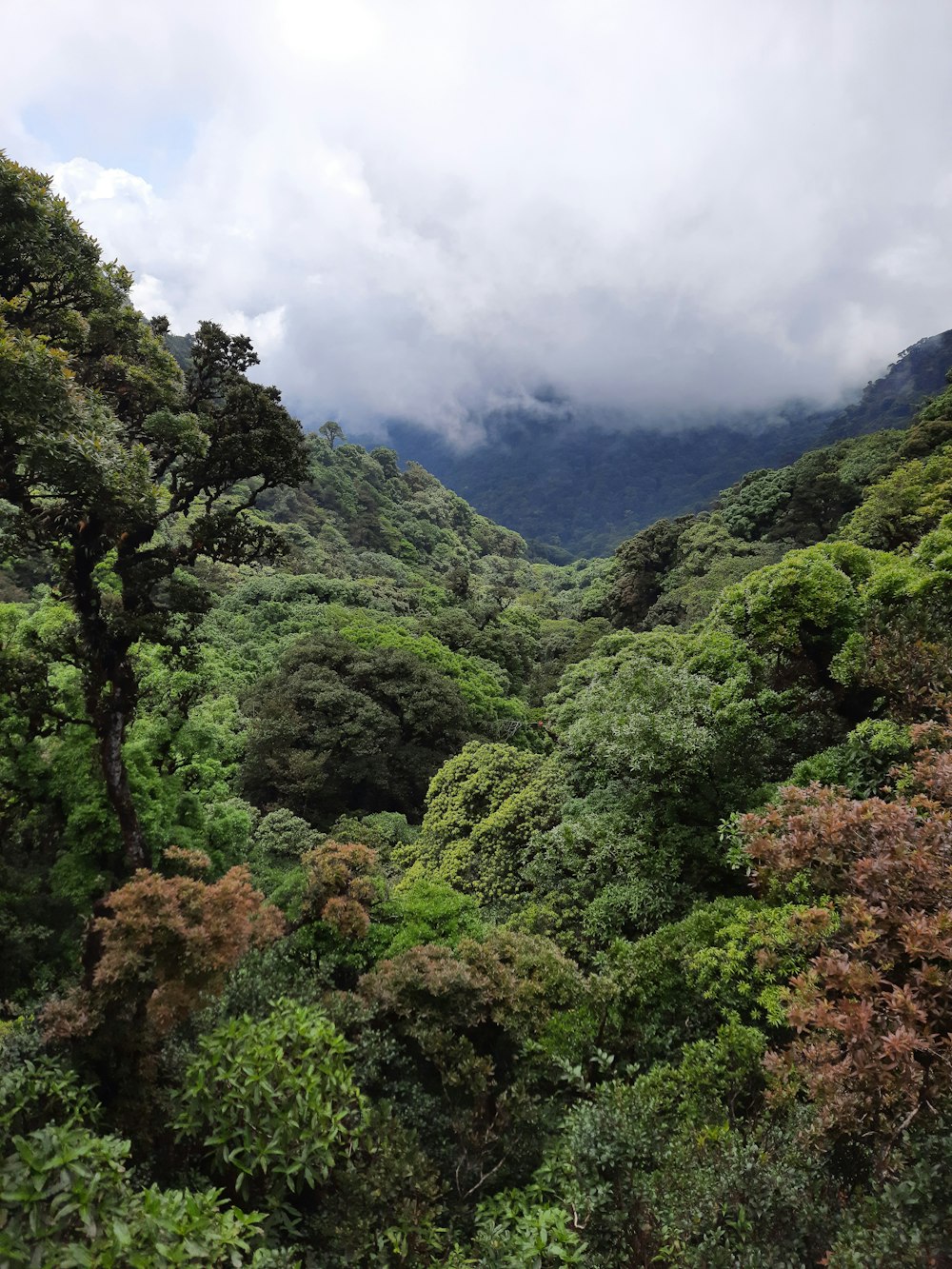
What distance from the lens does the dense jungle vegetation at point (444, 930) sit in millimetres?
4000

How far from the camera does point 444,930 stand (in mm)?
8828

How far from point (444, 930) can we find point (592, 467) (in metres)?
170

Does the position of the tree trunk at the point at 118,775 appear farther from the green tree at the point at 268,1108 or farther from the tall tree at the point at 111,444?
the green tree at the point at 268,1108

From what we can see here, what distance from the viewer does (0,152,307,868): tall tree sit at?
582 cm

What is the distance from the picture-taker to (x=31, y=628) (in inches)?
368

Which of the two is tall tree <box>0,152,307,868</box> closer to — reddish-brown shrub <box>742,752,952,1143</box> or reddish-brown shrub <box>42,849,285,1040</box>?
reddish-brown shrub <box>42,849,285,1040</box>

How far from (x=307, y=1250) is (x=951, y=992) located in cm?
493

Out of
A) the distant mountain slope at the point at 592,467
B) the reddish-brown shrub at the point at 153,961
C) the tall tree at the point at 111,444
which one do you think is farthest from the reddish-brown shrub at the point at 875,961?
the distant mountain slope at the point at 592,467

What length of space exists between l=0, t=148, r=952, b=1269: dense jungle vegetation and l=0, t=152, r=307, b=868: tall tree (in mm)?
49

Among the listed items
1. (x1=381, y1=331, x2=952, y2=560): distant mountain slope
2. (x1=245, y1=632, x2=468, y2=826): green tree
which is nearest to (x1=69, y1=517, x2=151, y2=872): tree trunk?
(x1=245, y1=632, x2=468, y2=826): green tree

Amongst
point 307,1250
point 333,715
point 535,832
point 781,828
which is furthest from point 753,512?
point 307,1250

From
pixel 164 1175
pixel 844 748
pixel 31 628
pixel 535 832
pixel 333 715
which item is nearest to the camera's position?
pixel 164 1175

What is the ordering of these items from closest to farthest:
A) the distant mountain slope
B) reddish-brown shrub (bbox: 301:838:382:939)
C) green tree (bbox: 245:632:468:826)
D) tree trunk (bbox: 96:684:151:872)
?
1. reddish-brown shrub (bbox: 301:838:382:939)
2. tree trunk (bbox: 96:684:151:872)
3. green tree (bbox: 245:632:468:826)
4. the distant mountain slope

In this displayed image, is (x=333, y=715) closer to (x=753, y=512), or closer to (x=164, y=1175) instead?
(x=164, y=1175)
